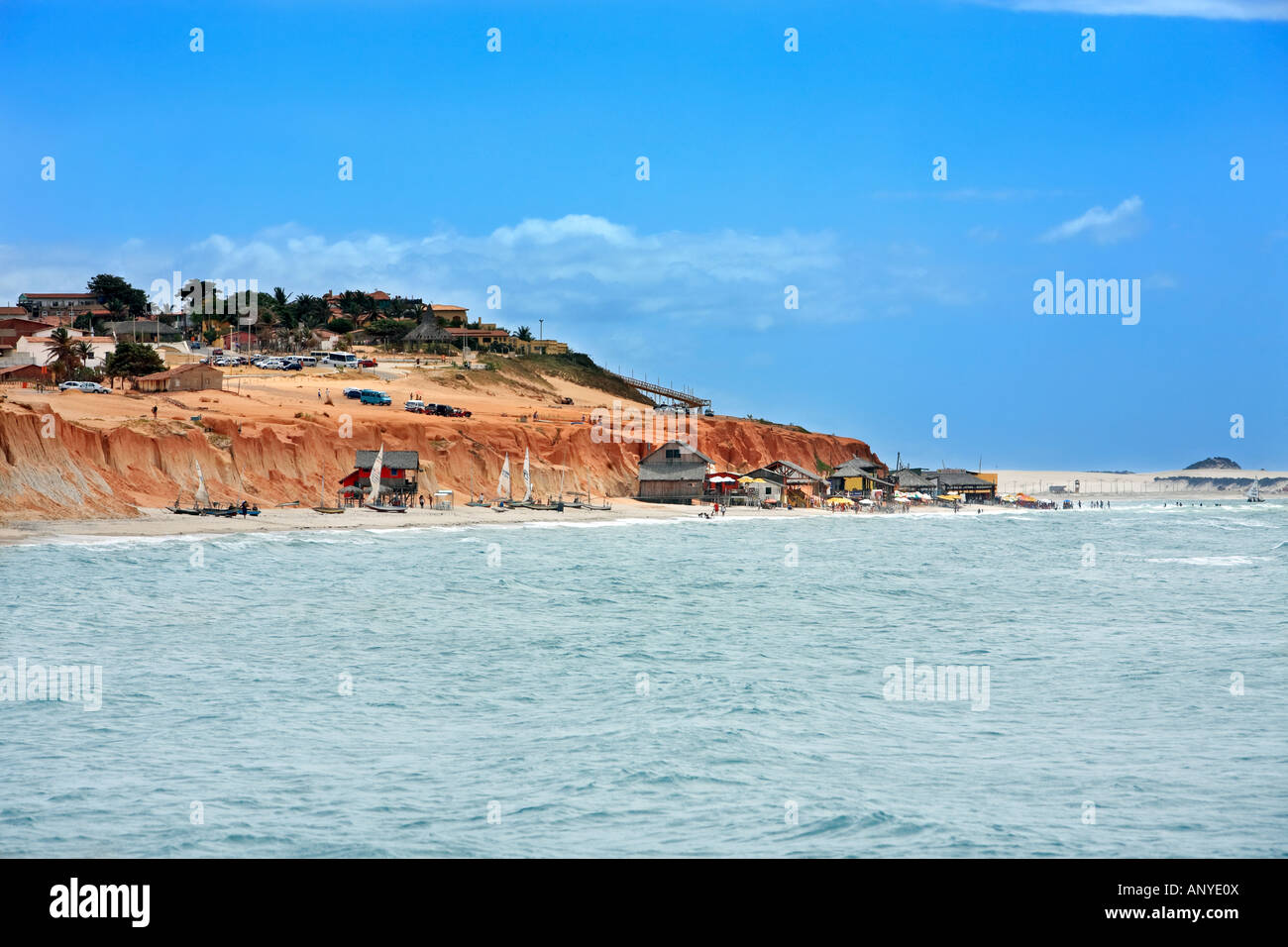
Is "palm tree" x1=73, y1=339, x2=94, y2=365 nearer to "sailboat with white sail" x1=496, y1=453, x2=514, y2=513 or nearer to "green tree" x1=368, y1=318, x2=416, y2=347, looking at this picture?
"sailboat with white sail" x1=496, y1=453, x2=514, y2=513

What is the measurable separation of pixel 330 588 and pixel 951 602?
22.0 metres

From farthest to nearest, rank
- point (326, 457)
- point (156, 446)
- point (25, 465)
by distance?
point (326, 457), point (156, 446), point (25, 465)

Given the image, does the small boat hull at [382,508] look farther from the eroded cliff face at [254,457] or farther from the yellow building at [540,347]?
the yellow building at [540,347]

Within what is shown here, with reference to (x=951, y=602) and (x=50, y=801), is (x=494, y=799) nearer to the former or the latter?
(x=50, y=801)

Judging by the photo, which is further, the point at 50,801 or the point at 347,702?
the point at 347,702

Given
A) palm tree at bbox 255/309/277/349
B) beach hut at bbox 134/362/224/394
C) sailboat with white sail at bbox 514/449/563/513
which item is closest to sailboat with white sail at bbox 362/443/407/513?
sailboat with white sail at bbox 514/449/563/513

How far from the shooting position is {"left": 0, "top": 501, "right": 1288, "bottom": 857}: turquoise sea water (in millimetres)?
14703

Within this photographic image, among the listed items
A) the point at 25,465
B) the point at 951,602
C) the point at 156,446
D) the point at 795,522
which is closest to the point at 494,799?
the point at 951,602

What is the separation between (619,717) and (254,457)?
50205 mm

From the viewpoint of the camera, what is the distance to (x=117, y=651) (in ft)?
87.1

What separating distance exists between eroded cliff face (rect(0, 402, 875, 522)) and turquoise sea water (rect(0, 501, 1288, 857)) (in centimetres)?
669

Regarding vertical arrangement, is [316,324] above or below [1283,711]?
above
